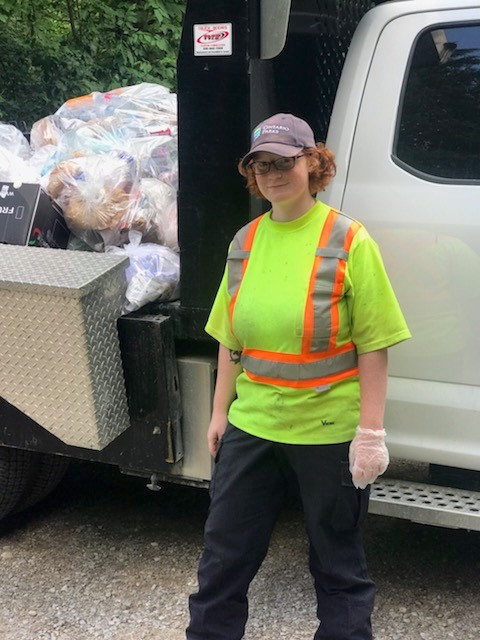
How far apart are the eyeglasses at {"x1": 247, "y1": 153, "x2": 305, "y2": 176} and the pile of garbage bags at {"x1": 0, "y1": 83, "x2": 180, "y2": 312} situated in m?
0.76

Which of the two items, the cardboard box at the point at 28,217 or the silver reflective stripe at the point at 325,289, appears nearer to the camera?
the silver reflective stripe at the point at 325,289

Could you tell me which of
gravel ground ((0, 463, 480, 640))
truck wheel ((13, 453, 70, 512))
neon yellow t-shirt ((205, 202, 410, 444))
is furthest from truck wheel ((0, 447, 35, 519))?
neon yellow t-shirt ((205, 202, 410, 444))

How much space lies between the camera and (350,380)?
7.11 feet

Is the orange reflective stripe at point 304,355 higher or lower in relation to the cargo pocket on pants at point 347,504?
higher

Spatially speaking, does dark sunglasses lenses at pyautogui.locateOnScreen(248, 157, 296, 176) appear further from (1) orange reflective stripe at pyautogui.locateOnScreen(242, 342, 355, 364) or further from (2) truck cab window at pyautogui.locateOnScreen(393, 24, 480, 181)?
(2) truck cab window at pyautogui.locateOnScreen(393, 24, 480, 181)

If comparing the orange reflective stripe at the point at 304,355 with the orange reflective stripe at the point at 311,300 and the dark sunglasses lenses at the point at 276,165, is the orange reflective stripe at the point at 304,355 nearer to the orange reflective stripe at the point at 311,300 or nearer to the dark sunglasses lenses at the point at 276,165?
the orange reflective stripe at the point at 311,300

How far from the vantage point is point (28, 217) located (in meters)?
2.84

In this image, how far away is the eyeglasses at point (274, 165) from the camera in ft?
6.80

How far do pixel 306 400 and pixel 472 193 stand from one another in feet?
3.11

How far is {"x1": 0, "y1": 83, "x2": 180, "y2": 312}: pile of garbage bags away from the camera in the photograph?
279 cm

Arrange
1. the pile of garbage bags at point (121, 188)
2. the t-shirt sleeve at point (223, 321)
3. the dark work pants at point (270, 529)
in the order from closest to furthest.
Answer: the dark work pants at point (270, 529)
the t-shirt sleeve at point (223, 321)
the pile of garbage bags at point (121, 188)

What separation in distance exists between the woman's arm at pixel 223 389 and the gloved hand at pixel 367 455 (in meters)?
0.46

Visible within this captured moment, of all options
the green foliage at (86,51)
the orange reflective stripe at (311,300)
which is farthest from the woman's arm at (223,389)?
the green foliage at (86,51)

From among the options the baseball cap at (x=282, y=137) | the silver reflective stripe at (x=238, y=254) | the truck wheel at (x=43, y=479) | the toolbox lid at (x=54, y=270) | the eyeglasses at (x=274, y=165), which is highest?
the baseball cap at (x=282, y=137)
